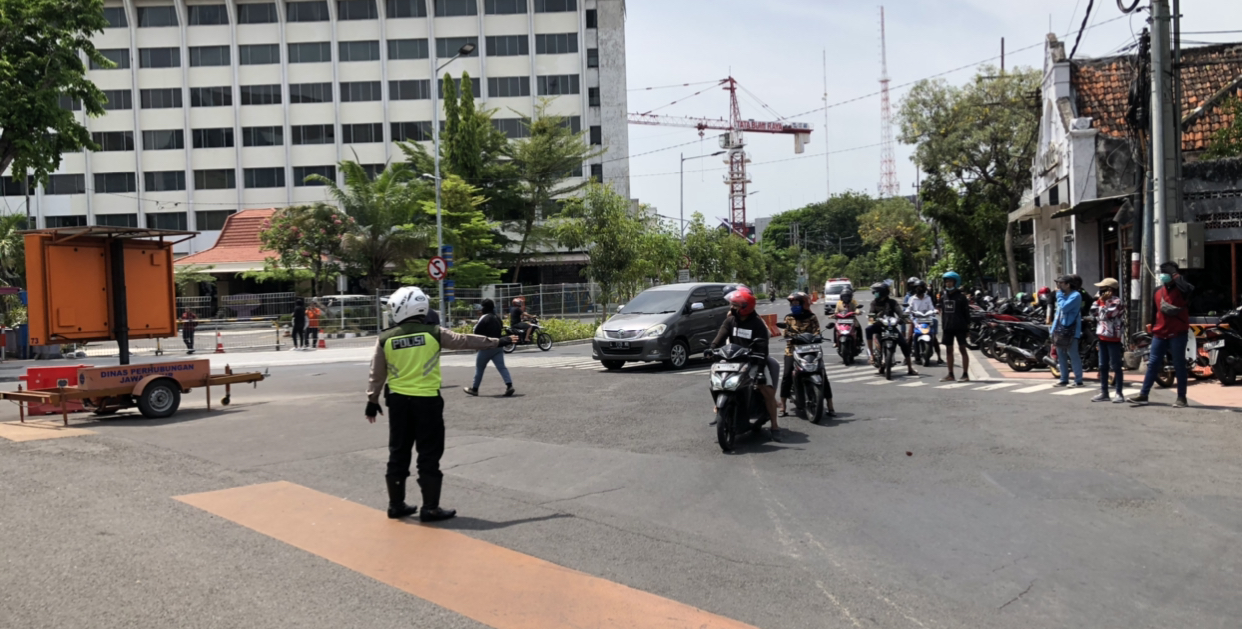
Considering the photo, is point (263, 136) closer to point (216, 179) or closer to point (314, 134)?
point (314, 134)

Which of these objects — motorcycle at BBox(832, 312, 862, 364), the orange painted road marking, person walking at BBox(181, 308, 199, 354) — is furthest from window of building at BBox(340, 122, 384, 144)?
the orange painted road marking

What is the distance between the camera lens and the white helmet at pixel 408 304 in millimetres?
6988

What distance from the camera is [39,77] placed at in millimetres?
25125

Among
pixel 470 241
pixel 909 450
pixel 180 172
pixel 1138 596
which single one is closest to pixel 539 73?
pixel 470 241

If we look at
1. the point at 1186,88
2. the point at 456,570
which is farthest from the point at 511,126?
the point at 456,570

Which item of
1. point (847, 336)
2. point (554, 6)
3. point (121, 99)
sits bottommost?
point (847, 336)

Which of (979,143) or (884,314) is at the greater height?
(979,143)

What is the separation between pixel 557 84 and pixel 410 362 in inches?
2268

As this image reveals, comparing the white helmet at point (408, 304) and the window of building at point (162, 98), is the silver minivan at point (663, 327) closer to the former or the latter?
the white helmet at point (408, 304)

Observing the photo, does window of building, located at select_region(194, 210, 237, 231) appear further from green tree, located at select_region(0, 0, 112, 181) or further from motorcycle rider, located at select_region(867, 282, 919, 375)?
motorcycle rider, located at select_region(867, 282, 919, 375)

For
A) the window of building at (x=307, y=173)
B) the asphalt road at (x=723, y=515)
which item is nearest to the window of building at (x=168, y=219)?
the window of building at (x=307, y=173)

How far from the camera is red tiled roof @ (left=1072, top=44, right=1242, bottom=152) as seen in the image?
20.7 meters

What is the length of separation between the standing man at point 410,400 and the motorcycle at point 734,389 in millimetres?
3281

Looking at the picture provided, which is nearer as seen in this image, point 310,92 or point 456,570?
point 456,570
